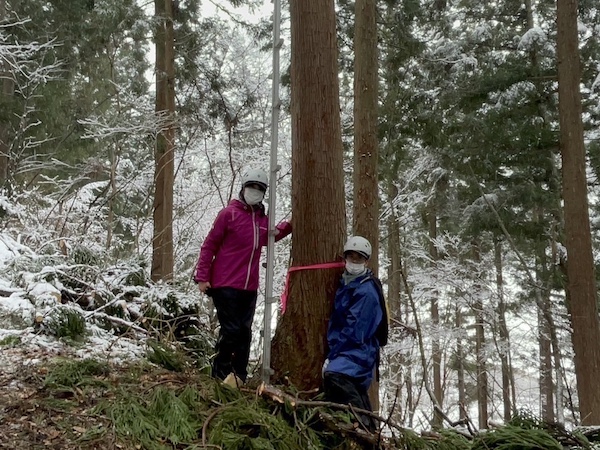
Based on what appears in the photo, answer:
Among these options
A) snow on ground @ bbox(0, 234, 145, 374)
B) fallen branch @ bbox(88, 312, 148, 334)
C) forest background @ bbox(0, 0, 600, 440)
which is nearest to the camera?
snow on ground @ bbox(0, 234, 145, 374)

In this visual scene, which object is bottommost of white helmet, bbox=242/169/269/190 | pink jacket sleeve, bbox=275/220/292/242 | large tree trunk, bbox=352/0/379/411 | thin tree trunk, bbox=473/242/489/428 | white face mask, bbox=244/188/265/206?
thin tree trunk, bbox=473/242/489/428

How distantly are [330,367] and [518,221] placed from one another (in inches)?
392

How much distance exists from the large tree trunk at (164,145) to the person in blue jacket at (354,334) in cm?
648

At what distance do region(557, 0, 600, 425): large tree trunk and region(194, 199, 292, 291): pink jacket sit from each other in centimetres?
630

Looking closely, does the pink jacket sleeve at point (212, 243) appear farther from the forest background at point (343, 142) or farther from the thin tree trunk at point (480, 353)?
the thin tree trunk at point (480, 353)

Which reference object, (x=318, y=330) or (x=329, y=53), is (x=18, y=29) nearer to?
(x=329, y=53)

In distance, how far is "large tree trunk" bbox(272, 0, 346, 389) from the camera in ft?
13.1

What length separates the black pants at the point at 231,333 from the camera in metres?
4.19

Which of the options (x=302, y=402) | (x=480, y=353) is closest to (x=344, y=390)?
(x=302, y=402)

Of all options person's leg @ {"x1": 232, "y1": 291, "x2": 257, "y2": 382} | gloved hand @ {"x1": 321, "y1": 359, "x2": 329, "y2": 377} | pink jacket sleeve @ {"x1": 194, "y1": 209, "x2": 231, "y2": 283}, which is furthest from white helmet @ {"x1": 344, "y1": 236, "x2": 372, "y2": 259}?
pink jacket sleeve @ {"x1": 194, "y1": 209, "x2": 231, "y2": 283}

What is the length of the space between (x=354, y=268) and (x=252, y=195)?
3.37ft

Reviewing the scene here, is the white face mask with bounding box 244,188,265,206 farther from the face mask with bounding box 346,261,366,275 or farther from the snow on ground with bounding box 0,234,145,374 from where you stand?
the snow on ground with bounding box 0,234,145,374

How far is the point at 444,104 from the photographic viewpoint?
10445 mm

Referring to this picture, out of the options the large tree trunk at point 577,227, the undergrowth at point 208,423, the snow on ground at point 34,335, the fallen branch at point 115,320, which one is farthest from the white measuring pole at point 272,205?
the large tree trunk at point 577,227
